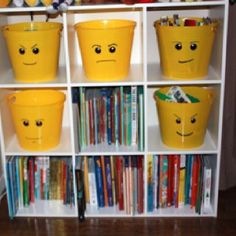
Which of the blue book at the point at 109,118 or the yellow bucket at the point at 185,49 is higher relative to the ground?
the yellow bucket at the point at 185,49

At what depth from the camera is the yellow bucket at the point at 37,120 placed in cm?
195

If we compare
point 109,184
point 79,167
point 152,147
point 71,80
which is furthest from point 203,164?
point 71,80

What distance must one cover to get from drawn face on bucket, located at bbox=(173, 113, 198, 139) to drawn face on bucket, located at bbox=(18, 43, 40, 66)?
67 cm

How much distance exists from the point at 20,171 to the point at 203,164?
90cm

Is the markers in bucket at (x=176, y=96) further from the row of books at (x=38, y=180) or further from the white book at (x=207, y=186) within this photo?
the row of books at (x=38, y=180)

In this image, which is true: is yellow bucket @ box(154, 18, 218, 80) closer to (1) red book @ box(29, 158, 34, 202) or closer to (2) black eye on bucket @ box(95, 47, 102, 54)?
(2) black eye on bucket @ box(95, 47, 102, 54)

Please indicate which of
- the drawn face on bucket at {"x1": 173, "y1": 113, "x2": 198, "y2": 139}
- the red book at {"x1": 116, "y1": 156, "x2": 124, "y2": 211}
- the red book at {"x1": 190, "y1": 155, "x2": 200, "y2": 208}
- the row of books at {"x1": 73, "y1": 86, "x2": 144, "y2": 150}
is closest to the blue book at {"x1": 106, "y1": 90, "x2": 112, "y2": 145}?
the row of books at {"x1": 73, "y1": 86, "x2": 144, "y2": 150}

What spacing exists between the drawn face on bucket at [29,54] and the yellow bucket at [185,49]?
55 cm

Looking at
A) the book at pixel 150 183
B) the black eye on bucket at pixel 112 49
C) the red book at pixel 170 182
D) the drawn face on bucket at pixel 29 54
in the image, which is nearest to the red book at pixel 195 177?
the red book at pixel 170 182

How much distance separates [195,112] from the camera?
1933 millimetres

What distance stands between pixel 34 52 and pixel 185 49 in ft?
2.17

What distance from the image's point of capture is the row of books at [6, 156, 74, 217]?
2.11 m

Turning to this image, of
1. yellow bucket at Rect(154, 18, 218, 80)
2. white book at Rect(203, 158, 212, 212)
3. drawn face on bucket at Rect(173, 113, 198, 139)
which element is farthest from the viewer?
white book at Rect(203, 158, 212, 212)

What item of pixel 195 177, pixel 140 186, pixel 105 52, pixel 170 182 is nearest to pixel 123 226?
pixel 140 186
